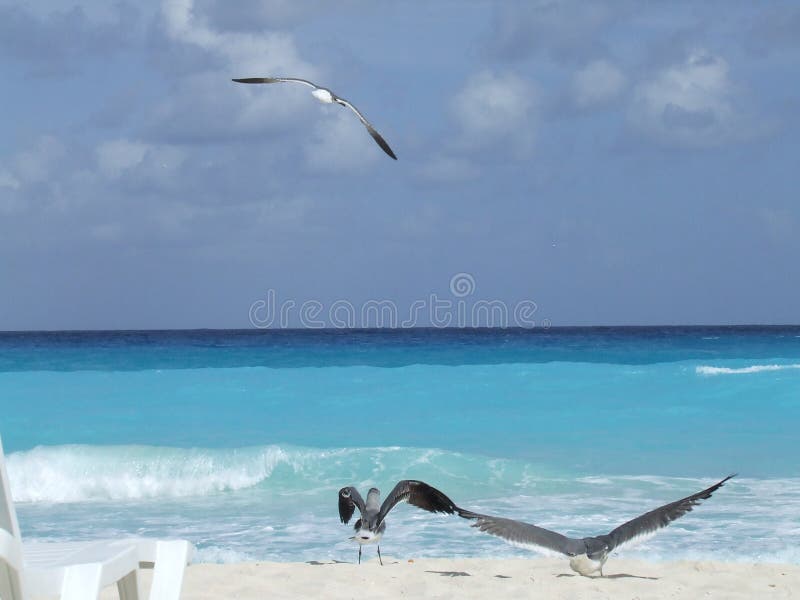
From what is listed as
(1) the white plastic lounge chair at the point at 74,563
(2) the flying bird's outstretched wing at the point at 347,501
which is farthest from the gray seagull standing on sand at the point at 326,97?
(1) the white plastic lounge chair at the point at 74,563

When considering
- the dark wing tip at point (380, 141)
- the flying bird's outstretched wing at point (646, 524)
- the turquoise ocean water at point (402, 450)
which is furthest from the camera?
the turquoise ocean water at point (402, 450)

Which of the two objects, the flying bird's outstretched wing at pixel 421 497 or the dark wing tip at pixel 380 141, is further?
the dark wing tip at pixel 380 141

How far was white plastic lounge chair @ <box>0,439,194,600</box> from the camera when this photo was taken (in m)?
2.57

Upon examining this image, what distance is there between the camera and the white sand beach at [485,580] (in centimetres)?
546

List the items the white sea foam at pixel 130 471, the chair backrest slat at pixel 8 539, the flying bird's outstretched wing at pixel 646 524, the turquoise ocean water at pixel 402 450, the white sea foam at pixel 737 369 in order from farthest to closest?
the white sea foam at pixel 737 369
the white sea foam at pixel 130 471
the turquoise ocean water at pixel 402 450
the flying bird's outstretched wing at pixel 646 524
the chair backrest slat at pixel 8 539

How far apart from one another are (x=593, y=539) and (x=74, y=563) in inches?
127

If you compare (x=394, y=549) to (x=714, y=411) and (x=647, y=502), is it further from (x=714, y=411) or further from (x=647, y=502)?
(x=714, y=411)

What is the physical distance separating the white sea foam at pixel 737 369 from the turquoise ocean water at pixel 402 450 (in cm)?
8

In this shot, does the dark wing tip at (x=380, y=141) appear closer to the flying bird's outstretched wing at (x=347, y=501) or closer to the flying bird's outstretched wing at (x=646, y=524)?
the flying bird's outstretched wing at (x=347, y=501)

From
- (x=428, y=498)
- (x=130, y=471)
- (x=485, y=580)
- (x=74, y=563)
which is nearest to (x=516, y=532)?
(x=428, y=498)

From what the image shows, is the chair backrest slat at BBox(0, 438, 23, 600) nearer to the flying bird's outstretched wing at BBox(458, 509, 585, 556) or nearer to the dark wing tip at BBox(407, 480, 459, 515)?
the flying bird's outstretched wing at BBox(458, 509, 585, 556)


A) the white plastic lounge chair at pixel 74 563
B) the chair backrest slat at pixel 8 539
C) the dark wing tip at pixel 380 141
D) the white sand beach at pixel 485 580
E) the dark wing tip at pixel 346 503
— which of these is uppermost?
the dark wing tip at pixel 380 141

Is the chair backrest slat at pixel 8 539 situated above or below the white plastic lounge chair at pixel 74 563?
above

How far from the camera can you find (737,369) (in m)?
25.9
